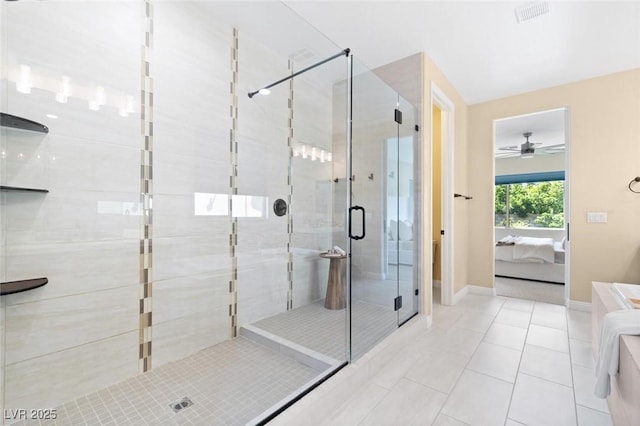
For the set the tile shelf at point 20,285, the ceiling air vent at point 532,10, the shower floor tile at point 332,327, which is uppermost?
the ceiling air vent at point 532,10

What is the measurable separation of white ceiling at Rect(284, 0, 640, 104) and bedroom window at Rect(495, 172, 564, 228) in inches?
185

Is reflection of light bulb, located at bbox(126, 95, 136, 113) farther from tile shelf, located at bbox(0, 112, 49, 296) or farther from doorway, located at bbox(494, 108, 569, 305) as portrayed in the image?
doorway, located at bbox(494, 108, 569, 305)

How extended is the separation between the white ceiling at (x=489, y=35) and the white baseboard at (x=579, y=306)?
100 inches

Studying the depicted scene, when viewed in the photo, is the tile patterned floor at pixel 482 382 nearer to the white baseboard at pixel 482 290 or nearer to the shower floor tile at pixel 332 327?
the shower floor tile at pixel 332 327

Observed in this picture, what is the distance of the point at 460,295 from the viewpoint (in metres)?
3.75

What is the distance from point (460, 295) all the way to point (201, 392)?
10.5 feet

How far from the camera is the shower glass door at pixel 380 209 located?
2367 mm

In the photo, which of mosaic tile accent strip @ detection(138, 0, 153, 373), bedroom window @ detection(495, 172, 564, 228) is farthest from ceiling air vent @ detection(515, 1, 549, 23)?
bedroom window @ detection(495, 172, 564, 228)

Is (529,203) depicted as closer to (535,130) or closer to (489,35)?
(535,130)

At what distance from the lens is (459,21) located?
2371mm

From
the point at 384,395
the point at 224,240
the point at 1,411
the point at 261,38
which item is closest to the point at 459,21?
the point at 261,38

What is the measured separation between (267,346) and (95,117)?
193 cm

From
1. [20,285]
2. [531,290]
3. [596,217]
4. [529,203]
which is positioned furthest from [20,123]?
[529,203]

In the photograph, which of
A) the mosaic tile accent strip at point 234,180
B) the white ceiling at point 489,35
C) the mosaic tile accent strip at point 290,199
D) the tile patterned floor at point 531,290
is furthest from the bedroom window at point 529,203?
the mosaic tile accent strip at point 234,180
